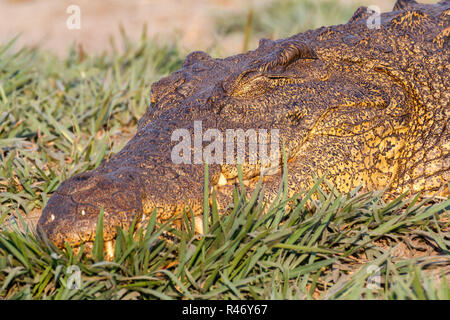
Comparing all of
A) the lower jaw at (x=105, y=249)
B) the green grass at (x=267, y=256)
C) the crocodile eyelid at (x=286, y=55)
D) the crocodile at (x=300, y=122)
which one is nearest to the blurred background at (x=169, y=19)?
the crocodile at (x=300, y=122)

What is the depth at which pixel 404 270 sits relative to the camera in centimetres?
241

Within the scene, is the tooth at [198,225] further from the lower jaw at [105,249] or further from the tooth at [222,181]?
the lower jaw at [105,249]

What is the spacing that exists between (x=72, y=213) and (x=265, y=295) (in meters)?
0.82

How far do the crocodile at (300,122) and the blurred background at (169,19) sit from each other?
259 centimetres

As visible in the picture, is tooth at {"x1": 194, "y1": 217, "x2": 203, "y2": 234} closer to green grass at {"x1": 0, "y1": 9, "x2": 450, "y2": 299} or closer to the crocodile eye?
green grass at {"x1": 0, "y1": 9, "x2": 450, "y2": 299}

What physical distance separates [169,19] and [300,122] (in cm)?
606

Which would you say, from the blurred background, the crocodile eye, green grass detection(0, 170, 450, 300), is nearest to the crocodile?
the crocodile eye

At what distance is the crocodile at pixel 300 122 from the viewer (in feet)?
7.77

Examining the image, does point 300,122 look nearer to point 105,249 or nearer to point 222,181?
point 222,181

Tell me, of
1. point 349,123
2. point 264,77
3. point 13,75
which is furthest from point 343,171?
point 13,75

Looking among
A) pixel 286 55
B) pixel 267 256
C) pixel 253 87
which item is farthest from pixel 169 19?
pixel 267 256

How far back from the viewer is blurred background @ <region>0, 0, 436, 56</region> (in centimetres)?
696

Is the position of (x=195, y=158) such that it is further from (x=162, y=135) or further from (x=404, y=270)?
(x=404, y=270)

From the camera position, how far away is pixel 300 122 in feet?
9.34
